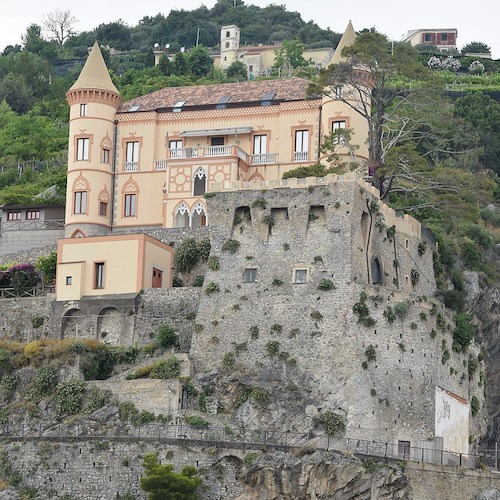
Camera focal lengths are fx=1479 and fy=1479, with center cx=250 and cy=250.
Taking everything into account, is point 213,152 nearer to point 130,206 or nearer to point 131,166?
point 131,166

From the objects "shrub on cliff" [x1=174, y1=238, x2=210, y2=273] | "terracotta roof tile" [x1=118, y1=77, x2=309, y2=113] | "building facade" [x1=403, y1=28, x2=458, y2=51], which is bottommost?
"shrub on cliff" [x1=174, y1=238, x2=210, y2=273]

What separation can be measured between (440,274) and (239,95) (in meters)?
18.3

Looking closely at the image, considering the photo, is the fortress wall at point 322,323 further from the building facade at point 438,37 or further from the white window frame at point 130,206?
the building facade at point 438,37

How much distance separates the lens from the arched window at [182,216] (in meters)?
78.8

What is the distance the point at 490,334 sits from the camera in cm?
7256

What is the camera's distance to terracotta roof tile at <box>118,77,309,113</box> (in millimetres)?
82812

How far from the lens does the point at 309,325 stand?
207ft

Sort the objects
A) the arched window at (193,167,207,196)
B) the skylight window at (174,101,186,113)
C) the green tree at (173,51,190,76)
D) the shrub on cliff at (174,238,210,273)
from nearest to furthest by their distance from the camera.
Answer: the shrub on cliff at (174,238,210,273)
the arched window at (193,167,207,196)
the skylight window at (174,101,186,113)
the green tree at (173,51,190,76)

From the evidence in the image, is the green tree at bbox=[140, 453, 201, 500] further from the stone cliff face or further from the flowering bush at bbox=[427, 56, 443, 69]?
the flowering bush at bbox=[427, 56, 443, 69]

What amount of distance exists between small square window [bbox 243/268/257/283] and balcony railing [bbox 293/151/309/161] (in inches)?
604

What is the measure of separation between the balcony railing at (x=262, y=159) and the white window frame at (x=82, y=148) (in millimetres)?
9185

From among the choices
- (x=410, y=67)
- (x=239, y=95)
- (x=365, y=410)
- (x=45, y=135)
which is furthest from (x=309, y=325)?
(x=45, y=135)

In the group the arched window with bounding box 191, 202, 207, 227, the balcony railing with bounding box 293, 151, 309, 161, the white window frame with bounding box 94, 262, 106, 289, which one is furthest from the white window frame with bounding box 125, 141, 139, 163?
the white window frame with bounding box 94, 262, 106, 289

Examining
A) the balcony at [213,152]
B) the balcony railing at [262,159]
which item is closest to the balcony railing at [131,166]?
the balcony at [213,152]
